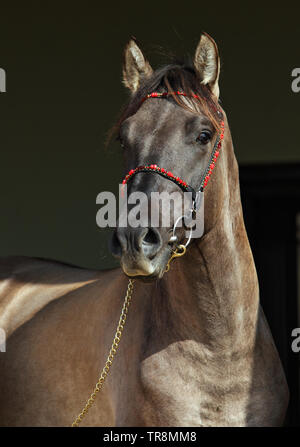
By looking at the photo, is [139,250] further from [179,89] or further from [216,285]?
Answer: [179,89]

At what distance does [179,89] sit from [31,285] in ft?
4.94

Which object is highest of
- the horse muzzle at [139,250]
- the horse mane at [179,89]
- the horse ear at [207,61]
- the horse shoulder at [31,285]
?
the horse ear at [207,61]

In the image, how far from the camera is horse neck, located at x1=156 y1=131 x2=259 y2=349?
2420 millimetres

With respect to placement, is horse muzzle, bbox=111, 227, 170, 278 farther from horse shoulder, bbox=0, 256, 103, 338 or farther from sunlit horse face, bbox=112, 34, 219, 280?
horse shoulder, bbox=0, 256, 103, 338

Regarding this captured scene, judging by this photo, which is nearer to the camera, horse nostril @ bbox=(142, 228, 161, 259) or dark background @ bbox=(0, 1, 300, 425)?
horse nostril @ bbox=(142, 228, 161, 259)

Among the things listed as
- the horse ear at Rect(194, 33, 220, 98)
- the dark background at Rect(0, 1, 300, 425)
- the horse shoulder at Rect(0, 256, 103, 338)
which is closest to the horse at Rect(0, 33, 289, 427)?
the horse ear at Rect(194, 33, 220, 98)

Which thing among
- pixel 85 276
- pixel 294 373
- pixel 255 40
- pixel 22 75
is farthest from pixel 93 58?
pixel 294 373

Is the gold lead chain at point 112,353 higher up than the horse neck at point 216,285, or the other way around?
the horse neck at point 216,285

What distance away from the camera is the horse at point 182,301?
2211 mm

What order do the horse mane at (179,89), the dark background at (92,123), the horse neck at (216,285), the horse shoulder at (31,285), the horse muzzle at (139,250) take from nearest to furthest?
the horse muzzle at (139,250), the horse mane at (179,89), the horse neck at (216,285), the horse shoulder at (31,285), the dark background at (92,123)

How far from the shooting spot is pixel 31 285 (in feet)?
11.4

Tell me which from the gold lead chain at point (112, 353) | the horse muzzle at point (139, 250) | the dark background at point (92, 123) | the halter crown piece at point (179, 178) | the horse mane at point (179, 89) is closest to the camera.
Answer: the horse muzzle at point (139, 250)

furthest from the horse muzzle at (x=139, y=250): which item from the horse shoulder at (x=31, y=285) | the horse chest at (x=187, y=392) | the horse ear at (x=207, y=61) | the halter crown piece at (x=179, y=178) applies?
the horse shoulder at (x=31, y=285)

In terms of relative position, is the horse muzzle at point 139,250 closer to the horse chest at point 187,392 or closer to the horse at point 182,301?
the horse at point 182,301
